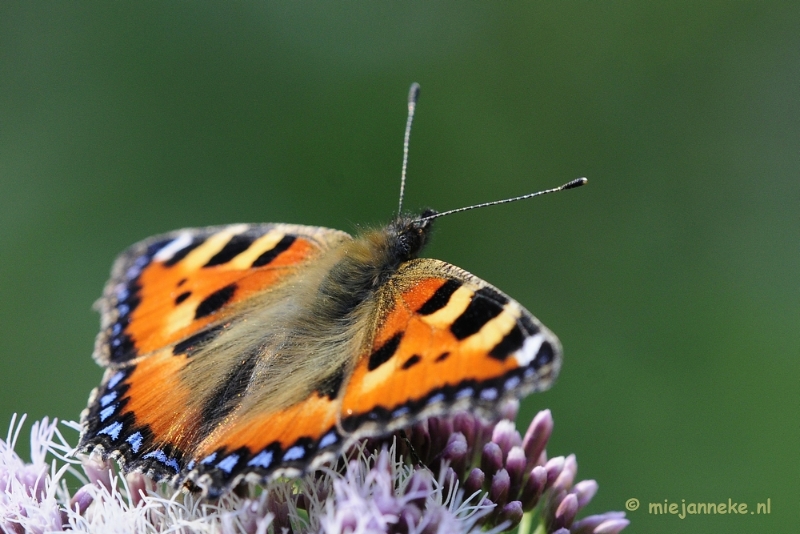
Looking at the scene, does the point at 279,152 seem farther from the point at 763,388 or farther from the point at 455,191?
the point at 763,388

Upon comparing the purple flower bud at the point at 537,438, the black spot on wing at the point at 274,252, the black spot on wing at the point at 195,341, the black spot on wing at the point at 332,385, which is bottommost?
the purple flower bud at the point at 537,438

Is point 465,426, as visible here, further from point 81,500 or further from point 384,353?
point 81,500

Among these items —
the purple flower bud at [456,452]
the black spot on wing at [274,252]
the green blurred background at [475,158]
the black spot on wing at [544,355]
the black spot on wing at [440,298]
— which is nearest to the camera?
the black spot on wing at [544,355]

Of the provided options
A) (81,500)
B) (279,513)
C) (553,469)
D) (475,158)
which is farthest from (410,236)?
(475,158)

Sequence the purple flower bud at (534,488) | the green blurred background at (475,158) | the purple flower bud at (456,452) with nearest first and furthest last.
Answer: the purple flower bud at (456,452), the purple flower bud at (534,488), the green blurred background at (475,158)

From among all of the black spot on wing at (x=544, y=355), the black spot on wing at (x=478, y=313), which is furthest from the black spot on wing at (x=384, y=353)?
the black spot on wing at (x=544, y=355)

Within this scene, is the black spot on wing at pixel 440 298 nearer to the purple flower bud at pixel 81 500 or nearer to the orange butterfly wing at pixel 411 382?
the orange butterfly wing at pixel 411 382
